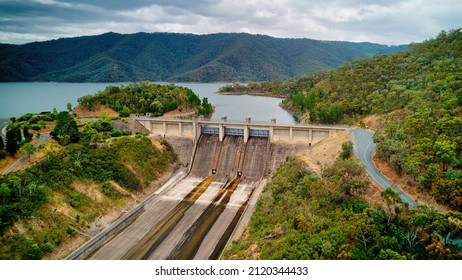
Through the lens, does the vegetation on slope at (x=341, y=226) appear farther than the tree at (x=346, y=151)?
No

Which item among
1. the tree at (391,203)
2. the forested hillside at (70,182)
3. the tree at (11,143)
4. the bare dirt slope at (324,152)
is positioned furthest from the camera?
the bare dirt slope at (324,152)

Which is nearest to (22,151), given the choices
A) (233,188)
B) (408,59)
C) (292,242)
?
(233,188)

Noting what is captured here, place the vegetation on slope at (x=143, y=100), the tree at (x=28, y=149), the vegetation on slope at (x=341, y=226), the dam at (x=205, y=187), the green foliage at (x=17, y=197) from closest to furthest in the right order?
the vegetation on slope at (x=341, y=226) < the green foliage at (x=17, y=197) < the dam at (x=205, y=187) < the tree at (x=28, y=149) < the vegetation on slope at (x=143, y=100)

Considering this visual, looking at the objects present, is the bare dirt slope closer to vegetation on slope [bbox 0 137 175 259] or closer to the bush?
vegetation on slope [bbox 0 137 175 259]

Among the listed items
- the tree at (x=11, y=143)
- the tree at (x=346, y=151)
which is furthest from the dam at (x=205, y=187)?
the tree at (x=11, y=143)

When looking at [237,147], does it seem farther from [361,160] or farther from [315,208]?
[315,208]

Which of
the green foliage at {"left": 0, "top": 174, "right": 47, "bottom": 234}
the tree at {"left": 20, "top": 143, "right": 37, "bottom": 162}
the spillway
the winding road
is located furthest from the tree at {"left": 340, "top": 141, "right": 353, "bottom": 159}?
the tree at {"left": 20, "top": 143, "right": 37, "bottom": 162}

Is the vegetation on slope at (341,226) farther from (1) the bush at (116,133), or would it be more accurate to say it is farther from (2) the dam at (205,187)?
(1) the bush at (116,133)

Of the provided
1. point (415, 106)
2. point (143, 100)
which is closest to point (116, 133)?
point (143, 100)
